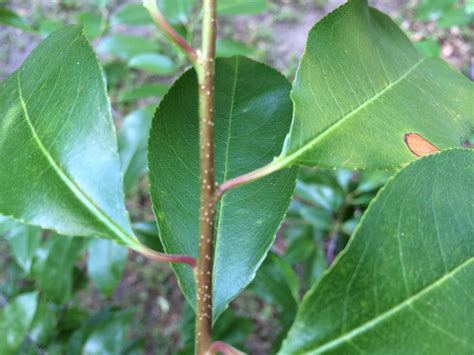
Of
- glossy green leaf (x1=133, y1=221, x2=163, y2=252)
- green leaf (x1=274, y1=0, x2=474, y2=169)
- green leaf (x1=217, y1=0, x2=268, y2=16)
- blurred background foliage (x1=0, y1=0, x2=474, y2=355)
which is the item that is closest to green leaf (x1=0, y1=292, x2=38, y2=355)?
blurred background foliage (x1=0, y1=0, x2=474, y2=355)

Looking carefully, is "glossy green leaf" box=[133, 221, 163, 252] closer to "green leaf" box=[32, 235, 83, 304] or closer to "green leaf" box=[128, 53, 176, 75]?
"green leaf" box=[32, 235, 83, 304]

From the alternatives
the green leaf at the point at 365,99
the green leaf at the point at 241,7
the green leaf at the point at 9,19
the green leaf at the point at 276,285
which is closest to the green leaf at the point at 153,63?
the green leaf at the point at 241,7

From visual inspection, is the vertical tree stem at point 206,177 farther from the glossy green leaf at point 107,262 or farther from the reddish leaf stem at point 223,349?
the glossy green leaf at point 107,262

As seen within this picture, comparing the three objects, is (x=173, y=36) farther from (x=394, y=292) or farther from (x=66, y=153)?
(x=394, y=292)

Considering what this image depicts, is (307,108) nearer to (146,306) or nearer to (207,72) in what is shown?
(207,72)

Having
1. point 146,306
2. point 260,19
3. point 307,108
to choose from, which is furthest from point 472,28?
point 307,108

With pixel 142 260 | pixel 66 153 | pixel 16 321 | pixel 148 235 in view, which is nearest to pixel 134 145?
pixel 148 235
